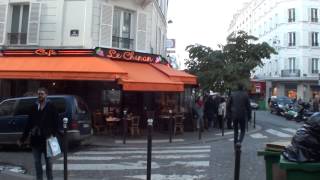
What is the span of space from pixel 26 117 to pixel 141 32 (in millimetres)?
8539

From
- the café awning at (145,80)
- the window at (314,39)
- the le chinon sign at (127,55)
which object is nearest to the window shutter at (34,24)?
the le chinon sign at (127,55)

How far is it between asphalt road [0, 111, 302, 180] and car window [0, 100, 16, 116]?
1.11 meters

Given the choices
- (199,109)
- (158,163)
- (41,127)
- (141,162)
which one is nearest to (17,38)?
(199,109)

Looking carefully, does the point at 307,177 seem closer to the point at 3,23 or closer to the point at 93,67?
the point at 93,67

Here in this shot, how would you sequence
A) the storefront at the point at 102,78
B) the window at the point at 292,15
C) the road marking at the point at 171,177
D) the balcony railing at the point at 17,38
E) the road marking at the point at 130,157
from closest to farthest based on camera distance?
the road marking at the point at 171,177 → the road marking at the point at 130,157 → the storefront at the point at 102,78 → the balcony railing at the point at 17,38 → the window at the point at 292,15

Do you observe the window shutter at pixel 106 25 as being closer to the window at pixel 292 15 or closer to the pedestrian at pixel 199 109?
the pedestrian at pixel 199 109

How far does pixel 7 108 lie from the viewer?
15539mm

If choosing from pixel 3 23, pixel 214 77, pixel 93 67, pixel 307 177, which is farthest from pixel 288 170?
pixel 214 77

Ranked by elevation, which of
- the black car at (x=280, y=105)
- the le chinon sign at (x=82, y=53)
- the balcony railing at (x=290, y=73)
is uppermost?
the balcony railing at (x=290, y=73)

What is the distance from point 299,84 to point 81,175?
49.4m

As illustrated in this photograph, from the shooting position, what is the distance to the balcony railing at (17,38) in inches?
851

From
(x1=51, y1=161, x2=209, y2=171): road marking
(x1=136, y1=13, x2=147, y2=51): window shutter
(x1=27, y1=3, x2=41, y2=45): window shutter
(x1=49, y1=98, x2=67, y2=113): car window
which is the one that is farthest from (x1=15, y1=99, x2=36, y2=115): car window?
(x1=136, y1=13, x2=147, y2=51): window shutter

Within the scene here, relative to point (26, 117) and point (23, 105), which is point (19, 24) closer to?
point (23, 105)

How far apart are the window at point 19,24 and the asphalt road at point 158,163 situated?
286 inches
